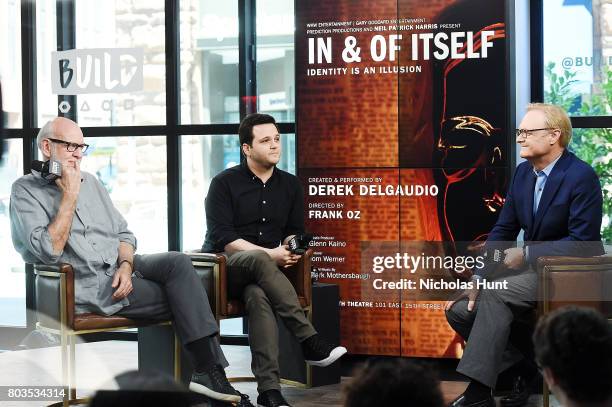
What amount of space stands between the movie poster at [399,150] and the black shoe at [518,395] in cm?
62

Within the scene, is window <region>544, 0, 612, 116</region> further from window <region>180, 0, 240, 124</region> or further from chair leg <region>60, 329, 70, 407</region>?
chair leg <region>60, 329, 70, 407</region>

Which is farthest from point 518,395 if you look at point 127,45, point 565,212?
point 127,45

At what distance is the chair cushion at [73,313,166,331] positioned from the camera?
430cm

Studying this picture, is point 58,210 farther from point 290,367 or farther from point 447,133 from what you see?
point 447,133

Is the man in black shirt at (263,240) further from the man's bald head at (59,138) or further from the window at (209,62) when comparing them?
the window at (209,62)

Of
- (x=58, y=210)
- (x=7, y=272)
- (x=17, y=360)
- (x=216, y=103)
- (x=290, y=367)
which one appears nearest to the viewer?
(x=58, y=210)

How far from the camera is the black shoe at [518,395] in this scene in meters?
4.65

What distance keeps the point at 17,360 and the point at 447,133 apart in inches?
120

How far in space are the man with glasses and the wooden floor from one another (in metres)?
0.34

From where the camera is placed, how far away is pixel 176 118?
6461 mm

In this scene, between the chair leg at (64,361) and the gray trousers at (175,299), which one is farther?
the gray trousers at (175,299)

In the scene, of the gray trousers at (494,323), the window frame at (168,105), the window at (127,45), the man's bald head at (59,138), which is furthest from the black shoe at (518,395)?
the window at (127,45)

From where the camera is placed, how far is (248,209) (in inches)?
194

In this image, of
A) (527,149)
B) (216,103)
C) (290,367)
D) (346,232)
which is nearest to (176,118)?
(216,103)
